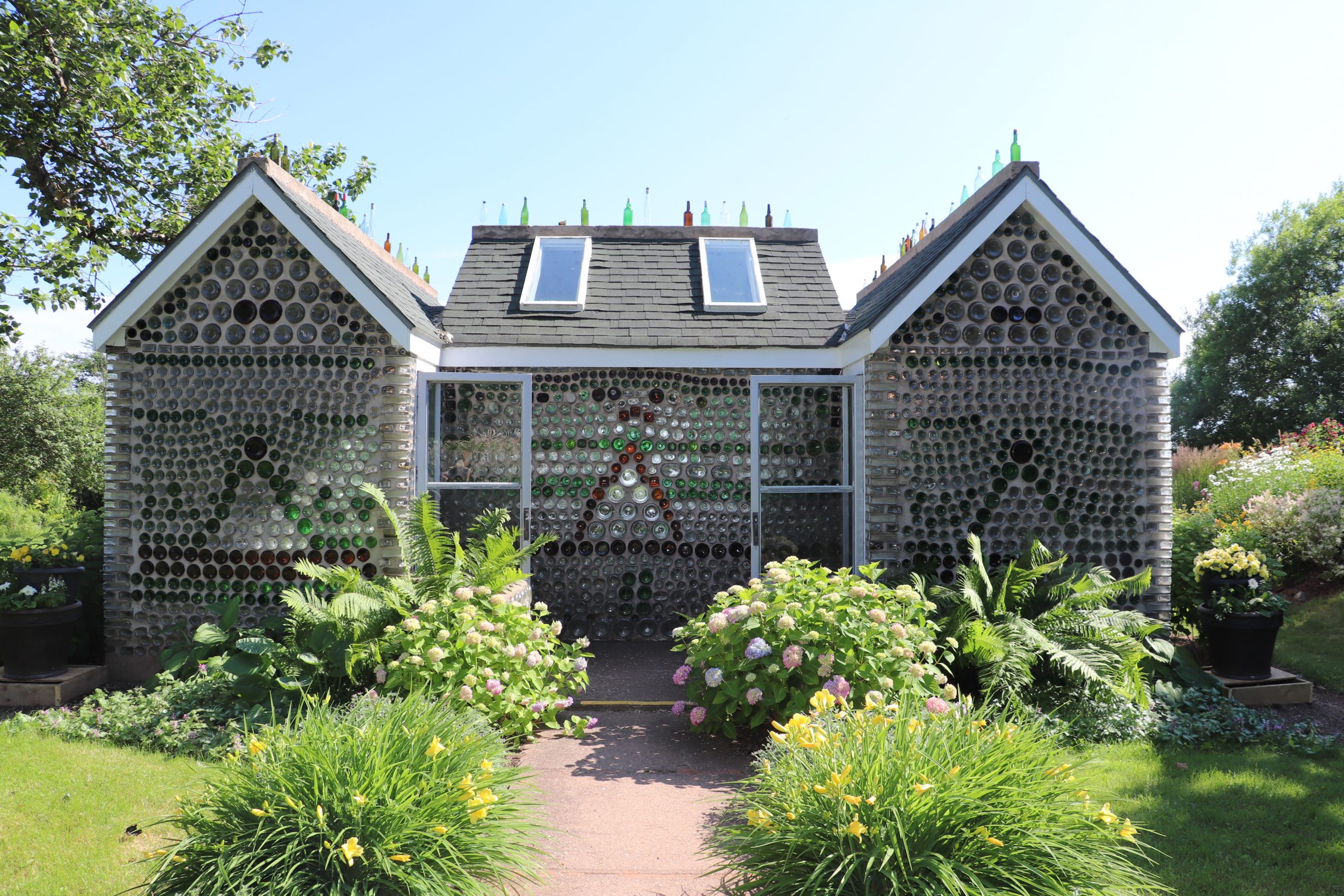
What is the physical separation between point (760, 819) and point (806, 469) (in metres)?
5.03

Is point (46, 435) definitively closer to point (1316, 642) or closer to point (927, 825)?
point (927, 825)

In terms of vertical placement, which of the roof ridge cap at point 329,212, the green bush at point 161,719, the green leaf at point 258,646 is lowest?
the green bush at point 161,719

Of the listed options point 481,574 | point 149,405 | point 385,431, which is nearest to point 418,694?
point 481,574

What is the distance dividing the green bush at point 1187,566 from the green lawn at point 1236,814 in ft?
7.30

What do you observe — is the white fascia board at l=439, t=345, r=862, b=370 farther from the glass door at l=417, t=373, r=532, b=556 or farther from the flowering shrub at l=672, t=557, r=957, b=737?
the flowering shrub at l=672, t=557, r=957, b=737

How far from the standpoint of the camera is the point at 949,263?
673cm

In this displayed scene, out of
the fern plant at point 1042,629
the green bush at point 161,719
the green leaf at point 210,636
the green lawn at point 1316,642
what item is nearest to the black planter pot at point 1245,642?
the fern plant at point 1042,629

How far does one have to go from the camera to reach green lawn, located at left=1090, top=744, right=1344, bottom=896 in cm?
361

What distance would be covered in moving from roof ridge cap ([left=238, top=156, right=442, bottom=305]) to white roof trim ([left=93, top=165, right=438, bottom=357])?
194 millimetres

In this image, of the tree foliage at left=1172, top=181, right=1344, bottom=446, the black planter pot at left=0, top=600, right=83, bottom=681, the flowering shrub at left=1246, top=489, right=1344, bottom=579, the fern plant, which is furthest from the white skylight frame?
the tree foliage at left=1172, top=181, right=1344, bottom=446

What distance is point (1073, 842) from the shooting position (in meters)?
2.91

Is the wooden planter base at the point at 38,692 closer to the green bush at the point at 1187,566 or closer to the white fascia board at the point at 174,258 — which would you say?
the white fascia board at the point at 174,258

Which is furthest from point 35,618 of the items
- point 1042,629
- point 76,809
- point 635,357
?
point 1042,629

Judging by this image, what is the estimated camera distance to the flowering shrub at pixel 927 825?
8.99 feet
